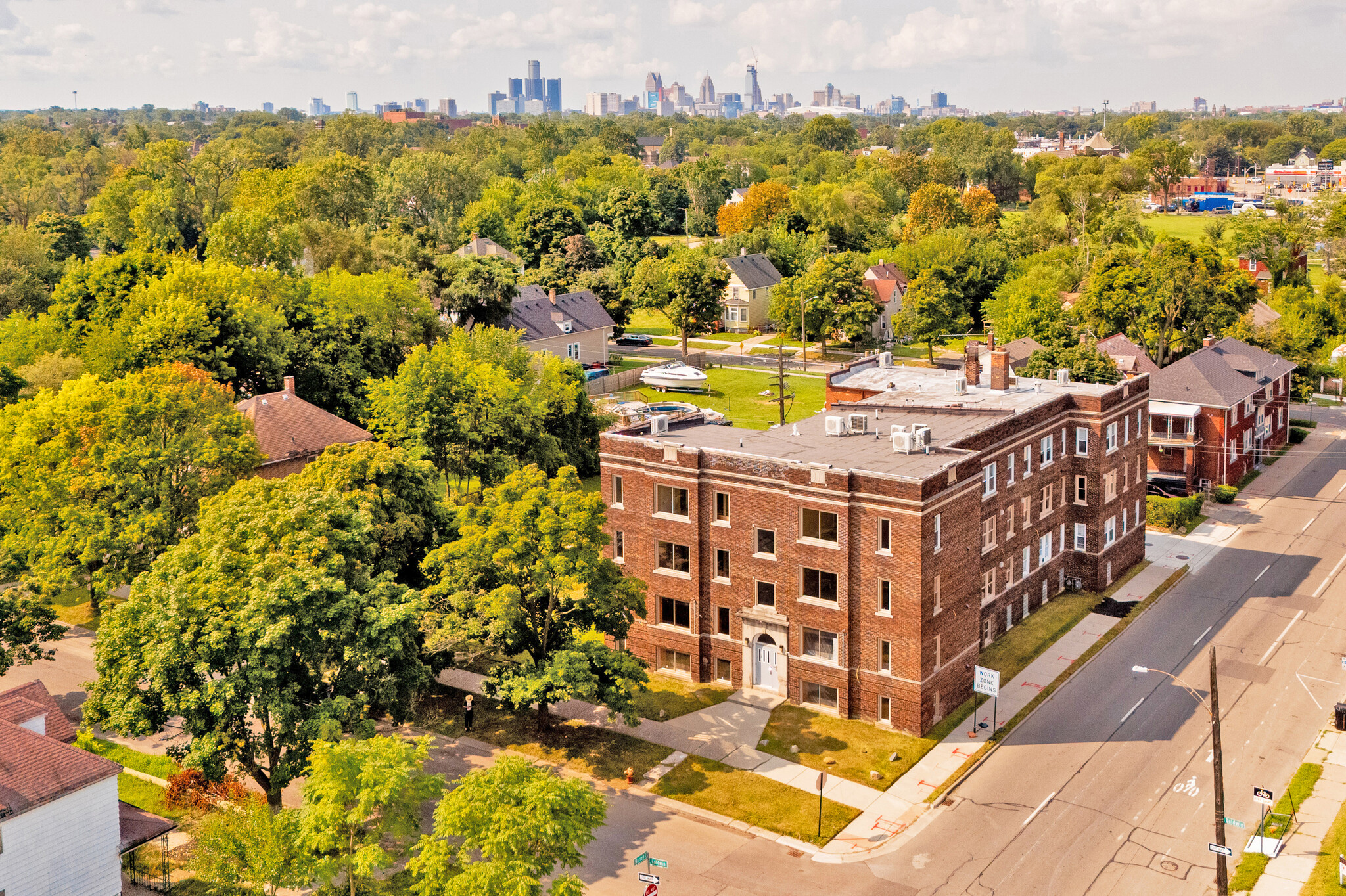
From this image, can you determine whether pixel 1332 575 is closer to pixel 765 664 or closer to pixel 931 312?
pixel 765 664

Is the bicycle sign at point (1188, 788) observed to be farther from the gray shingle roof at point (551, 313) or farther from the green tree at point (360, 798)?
the gray shingle roof at point (551, 313)

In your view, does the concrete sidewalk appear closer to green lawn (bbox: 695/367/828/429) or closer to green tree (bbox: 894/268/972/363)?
green lawn (bbox: 695/367/828/429)

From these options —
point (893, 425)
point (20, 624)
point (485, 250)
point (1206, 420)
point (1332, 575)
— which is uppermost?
point (485, 250)

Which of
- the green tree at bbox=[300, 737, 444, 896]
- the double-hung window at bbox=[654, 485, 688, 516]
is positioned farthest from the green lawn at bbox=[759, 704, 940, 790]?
the green tree at bbox=[300, 737, 444, 896]

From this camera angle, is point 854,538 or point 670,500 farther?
point 670,500

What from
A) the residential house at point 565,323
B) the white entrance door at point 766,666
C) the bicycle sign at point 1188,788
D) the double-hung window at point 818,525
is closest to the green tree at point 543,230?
the residential house at point 565,323

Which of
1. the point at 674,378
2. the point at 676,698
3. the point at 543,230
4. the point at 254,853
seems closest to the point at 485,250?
the point at 543,230

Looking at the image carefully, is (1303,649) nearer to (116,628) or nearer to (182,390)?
(116,628)
